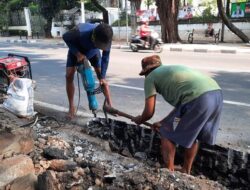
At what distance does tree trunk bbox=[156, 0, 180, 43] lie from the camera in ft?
57.6

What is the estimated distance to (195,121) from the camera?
3.06m

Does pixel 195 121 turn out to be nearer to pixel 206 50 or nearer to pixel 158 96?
pixel 158 96

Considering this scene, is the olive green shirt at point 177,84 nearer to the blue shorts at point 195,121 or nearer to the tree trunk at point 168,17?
the blue shorts at point 195,121

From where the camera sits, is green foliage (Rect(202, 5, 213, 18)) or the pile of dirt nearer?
the pile of dirt

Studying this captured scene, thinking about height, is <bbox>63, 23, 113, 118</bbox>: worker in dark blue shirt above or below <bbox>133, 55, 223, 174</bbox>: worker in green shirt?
above

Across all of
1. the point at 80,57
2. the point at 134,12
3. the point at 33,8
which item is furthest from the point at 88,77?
the point at 33,8

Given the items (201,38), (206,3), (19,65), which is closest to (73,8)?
(206,3)

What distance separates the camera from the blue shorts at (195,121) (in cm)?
301

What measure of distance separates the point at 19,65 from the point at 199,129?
359 cm

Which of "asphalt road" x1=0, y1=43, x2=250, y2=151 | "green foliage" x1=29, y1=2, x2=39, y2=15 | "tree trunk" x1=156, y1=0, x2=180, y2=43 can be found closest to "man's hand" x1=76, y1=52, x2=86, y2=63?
"asphalt road" x1=0, y1=43, x2=250, y2=151

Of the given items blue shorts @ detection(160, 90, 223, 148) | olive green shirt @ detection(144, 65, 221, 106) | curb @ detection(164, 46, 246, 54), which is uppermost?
olive green shirt @ detection(144, 65, 221, 106)

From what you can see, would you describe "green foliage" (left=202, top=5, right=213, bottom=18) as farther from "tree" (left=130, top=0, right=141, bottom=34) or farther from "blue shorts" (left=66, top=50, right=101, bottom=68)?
"blue shorts" (left=66, top=50, right=101, bottom=68)

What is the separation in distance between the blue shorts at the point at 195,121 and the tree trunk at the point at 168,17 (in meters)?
15.0

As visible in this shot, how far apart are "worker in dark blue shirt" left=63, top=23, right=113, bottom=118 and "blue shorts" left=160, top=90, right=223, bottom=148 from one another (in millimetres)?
1287
